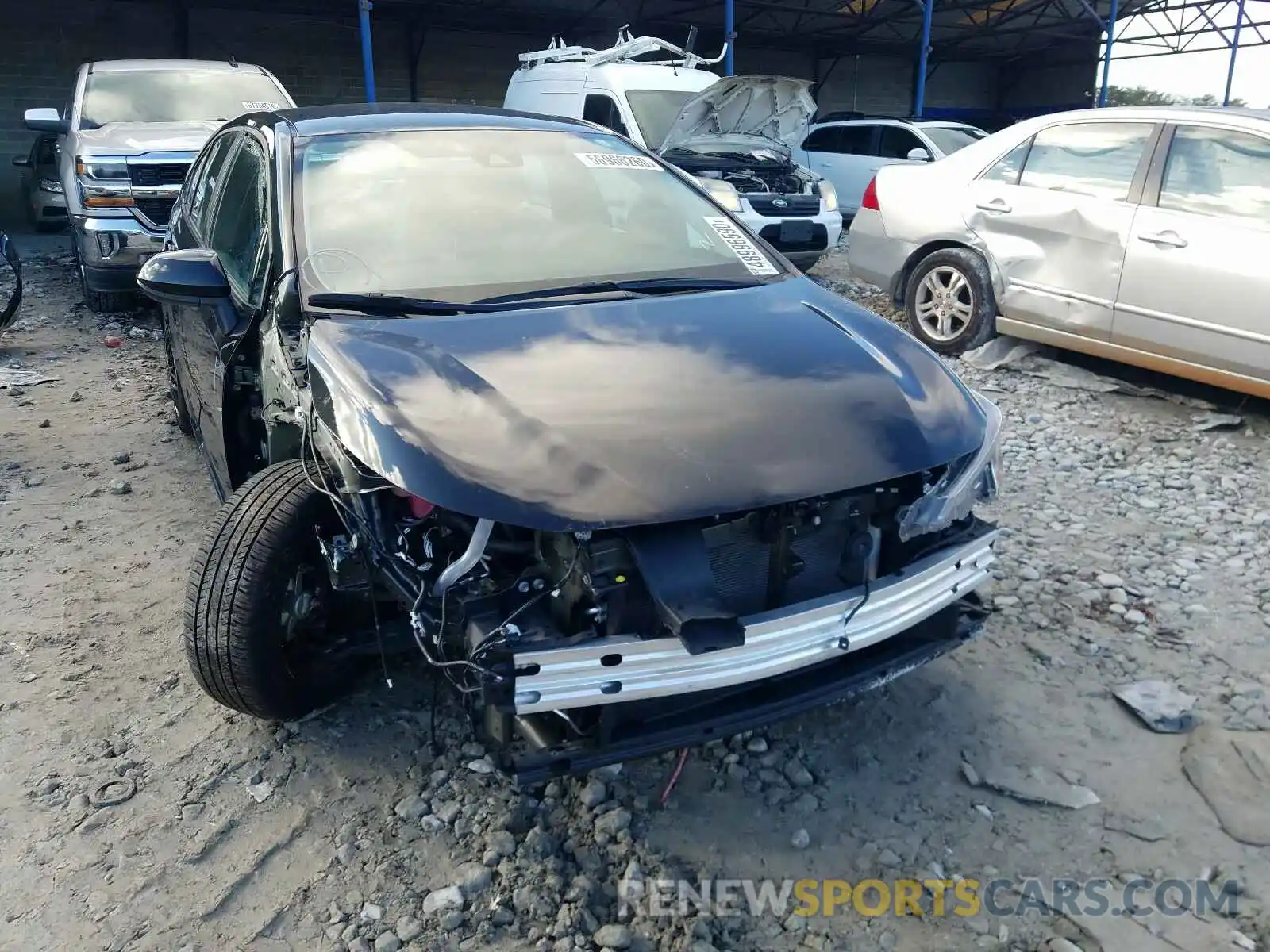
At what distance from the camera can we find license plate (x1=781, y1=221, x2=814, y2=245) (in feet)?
27.8

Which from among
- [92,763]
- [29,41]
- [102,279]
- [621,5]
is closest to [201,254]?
[92,763]

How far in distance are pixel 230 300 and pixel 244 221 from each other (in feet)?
1.17

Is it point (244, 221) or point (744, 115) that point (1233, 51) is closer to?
point (744, 115)

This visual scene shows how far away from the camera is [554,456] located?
6.93 ft

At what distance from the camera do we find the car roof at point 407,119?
132 inches

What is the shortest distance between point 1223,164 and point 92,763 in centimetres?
558

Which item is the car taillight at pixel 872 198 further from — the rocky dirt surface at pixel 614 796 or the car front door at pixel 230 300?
the car front door at pixel 230 300

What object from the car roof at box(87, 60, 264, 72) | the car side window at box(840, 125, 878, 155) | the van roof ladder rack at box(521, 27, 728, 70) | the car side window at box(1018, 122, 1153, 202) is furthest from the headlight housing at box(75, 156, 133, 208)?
the car side window at box(840, 125, 878, 155)

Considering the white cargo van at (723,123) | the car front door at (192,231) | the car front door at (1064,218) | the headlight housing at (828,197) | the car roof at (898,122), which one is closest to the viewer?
the car front door at (192,231)

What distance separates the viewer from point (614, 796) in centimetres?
251

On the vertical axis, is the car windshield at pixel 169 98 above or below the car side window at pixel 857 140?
above

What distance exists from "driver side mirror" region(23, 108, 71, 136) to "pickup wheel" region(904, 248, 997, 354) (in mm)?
6638

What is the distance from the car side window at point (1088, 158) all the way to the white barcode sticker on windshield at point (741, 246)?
299 cm

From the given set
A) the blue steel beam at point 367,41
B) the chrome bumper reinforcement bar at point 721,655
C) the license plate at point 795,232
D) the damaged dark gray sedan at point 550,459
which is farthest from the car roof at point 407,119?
the blue steel beam at point 367,41
